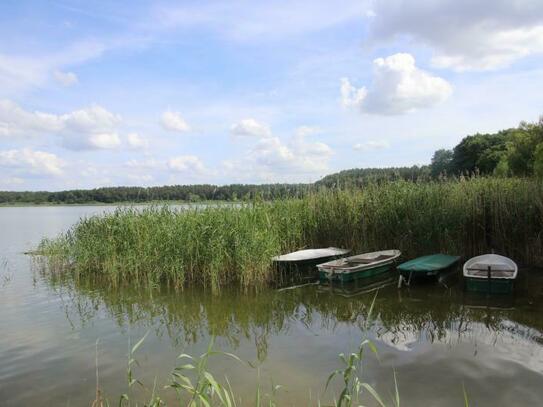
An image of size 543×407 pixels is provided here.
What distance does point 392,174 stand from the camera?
15.3m

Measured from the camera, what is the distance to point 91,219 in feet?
45.5

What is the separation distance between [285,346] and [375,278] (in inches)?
199

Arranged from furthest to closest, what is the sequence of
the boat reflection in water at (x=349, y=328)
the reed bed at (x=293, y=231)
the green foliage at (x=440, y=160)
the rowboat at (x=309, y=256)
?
the green foliage at (x=440, y=160) < the rowboat at (x=309, y=256) < the reed bed at (x=293, y=231) < the boat reflection in water at (x=349, y=328)

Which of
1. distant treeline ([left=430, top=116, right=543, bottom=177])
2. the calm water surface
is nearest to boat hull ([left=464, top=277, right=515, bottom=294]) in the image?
the calm water surface

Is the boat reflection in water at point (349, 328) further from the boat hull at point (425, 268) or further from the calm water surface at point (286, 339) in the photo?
the boat hull at point (425, 268)

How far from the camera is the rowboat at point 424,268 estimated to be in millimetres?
10078

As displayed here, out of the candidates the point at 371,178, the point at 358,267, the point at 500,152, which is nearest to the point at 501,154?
the point at 500,152

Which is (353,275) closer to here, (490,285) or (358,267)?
(358,267)

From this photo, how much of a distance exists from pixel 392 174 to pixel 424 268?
19.3 ft

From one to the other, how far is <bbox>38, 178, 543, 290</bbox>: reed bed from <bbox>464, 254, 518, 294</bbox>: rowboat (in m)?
2.53

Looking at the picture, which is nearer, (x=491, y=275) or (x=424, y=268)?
(x=491, y=275)

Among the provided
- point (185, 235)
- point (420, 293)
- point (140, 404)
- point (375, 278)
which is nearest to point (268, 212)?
point (185, 235)

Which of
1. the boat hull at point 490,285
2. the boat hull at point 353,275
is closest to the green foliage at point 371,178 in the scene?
the boat hull at point 353,275

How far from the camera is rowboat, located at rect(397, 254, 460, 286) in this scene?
10.1 metres
